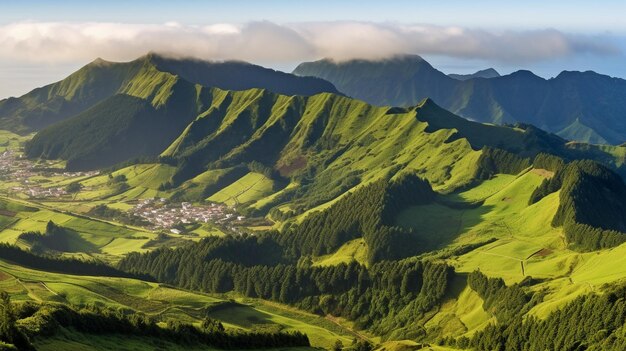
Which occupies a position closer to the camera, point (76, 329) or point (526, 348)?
point (76, 329)

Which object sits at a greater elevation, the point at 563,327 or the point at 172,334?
the point at 172,334

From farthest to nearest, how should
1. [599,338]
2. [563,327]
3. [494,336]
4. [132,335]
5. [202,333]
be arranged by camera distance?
[494,336]
[563,327]
[599,338]
[202,333]
[132,335]

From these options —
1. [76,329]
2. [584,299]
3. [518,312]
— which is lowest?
[518,312]

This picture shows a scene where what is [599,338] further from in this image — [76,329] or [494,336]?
[76,329]

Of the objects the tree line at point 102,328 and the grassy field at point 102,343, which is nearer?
the tree line at point 102,328

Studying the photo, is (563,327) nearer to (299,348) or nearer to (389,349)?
(389,349)

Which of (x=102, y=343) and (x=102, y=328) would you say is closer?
(x=102, y=343)

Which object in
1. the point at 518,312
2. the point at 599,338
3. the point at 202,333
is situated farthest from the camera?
the point at 518,312

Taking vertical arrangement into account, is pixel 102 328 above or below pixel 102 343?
above

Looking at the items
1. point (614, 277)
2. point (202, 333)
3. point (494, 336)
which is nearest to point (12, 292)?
point (202, 333)

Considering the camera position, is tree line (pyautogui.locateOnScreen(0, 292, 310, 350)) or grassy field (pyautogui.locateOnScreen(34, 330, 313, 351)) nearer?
tree line (pyautogui.locateOnScreen(0, 292, 310, 350))
